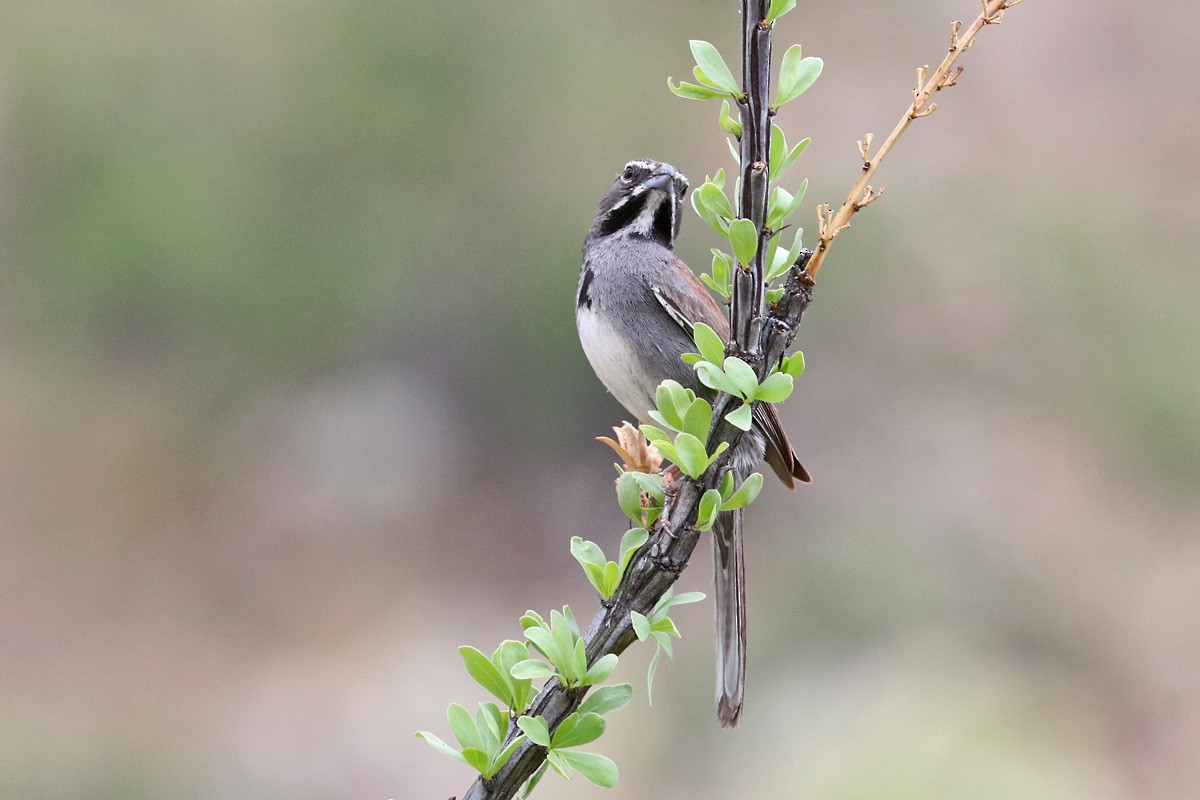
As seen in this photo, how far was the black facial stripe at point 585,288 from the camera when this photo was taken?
13.2 ft

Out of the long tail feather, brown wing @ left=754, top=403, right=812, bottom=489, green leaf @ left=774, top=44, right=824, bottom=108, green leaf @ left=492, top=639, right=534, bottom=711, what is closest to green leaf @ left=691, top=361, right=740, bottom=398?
green leaf @ left=774, top=44, right=824, bottom=108

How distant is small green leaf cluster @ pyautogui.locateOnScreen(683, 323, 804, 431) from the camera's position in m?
1.70

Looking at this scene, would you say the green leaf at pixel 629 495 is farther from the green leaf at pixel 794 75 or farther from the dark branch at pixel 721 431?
the green leaf at pixel 794 75

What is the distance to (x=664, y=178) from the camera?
3.94m

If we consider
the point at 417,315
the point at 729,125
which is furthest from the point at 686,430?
the point at 417,315

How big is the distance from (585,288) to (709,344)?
7.63 feet

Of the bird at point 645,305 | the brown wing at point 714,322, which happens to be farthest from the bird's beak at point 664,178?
the brown wing at point 714,322

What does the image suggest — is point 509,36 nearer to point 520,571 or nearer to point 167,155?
point 167,155

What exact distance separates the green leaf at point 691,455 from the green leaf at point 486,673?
1.40ft

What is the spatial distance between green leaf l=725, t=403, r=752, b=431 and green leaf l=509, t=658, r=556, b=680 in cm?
49

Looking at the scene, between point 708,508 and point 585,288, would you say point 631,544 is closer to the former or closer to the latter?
point 708,508

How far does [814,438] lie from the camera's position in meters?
9.94

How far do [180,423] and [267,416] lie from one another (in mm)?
825

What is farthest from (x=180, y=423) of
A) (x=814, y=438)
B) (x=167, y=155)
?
(x=814, y=438)
